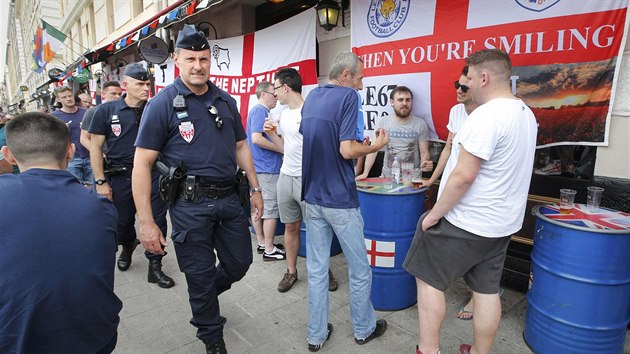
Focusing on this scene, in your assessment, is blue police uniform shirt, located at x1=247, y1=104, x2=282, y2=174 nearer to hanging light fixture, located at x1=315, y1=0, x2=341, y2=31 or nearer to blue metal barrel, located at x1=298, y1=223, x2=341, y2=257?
blue metal barrel, located at x1=298, y1=223, x2=341, y2=257

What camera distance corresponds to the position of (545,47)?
2768 millimetres

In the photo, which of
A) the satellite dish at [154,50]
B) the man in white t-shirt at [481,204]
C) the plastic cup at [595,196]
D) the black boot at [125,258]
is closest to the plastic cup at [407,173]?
the man in white t-shirt at [481,204]

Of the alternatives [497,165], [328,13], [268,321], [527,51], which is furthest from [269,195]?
[527,51]

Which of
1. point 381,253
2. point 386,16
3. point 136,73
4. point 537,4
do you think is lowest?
point 381,253

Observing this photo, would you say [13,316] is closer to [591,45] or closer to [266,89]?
[266,89]

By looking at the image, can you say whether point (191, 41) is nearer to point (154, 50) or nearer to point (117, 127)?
point (117, 127)

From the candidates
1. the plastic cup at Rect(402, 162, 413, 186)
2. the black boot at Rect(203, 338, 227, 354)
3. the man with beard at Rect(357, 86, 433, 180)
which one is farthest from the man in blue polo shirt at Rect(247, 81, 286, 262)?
the black boot at Rect(203, 338, 227, 354)

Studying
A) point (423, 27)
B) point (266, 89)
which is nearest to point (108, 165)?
point (266, 89)

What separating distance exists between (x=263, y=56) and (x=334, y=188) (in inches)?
148

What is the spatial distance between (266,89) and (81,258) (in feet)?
9.73

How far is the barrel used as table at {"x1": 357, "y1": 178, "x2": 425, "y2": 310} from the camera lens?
2.79 meters

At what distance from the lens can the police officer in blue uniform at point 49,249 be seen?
1.20 m

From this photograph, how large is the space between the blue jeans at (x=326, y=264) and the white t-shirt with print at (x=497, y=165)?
61 centimetres

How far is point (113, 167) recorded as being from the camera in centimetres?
357
